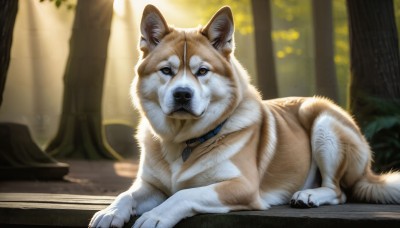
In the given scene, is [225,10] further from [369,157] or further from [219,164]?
[369,157]

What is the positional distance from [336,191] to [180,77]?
1.40 metres

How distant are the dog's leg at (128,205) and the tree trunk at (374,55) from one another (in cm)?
377

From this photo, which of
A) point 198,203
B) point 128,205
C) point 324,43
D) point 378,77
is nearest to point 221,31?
point 198,203

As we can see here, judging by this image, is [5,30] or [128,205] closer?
[128,205]

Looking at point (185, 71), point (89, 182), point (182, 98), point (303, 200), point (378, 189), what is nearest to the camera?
point (182, 98)

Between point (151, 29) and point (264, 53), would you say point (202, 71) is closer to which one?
point (151, 29)

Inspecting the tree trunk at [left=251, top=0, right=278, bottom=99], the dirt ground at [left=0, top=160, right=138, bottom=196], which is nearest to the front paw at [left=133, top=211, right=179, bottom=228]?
the dirt ground at [left=0, top=160, right=138, bottom=196]

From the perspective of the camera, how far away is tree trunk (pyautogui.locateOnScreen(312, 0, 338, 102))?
15.6m

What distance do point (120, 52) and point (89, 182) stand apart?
1078 centimetres

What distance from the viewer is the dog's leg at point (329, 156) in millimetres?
3935

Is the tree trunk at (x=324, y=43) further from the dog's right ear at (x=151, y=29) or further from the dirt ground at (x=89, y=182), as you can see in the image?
the dog's right ear at (x=151, y=29)

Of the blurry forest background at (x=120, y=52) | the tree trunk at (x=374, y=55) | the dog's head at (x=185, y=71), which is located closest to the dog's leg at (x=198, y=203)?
the dog's head at (x=185, y=71)

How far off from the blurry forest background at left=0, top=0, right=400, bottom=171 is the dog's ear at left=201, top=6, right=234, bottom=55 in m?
13.9

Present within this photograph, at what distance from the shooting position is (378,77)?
6727 mm
